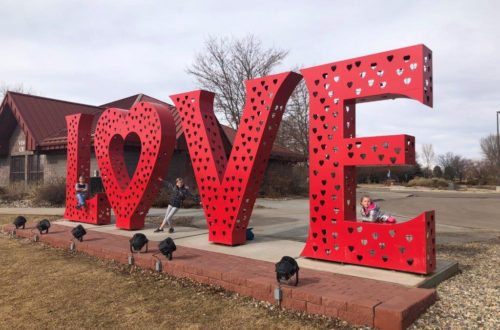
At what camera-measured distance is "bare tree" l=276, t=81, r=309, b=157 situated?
35.1 metres

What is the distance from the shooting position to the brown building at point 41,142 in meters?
21.6

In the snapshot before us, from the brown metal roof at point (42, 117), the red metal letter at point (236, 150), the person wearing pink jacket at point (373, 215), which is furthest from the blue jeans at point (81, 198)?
the brown metal roof at point (42, 117)

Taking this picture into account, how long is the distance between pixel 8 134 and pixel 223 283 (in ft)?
83.7

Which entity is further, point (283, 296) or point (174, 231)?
point (174, 231)

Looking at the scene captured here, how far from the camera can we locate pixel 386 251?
5.86m

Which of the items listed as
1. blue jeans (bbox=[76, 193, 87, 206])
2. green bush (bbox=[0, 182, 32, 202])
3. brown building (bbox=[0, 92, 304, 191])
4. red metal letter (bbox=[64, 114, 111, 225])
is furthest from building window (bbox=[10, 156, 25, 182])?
blue jeans (bbox=[76, 193, 87, 206])

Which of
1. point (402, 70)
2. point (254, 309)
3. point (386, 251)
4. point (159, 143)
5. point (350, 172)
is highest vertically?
point (402, 70)

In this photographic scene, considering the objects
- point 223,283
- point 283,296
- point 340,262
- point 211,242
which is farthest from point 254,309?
point 211,242

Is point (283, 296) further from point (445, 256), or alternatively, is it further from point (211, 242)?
point (445, 256)

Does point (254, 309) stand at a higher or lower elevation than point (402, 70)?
lower

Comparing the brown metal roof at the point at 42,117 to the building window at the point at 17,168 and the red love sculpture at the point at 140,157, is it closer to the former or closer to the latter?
the building window at the point at 17,168

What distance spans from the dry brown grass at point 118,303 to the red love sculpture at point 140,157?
301 centimetres

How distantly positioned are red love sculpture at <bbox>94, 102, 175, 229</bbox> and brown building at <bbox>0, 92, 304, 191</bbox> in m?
9.51

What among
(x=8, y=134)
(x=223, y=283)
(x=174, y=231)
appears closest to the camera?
(x=223, y=283)
